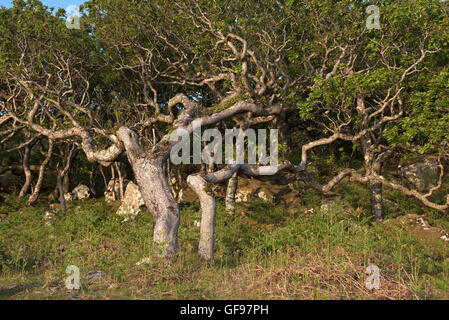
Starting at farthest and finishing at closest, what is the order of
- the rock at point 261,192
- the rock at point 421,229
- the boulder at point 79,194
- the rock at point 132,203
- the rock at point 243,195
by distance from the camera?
1. the boulder at point 79,194
2. the rock at point 243,195
3. the rock at point 261,192
4. the rock at point 132,203
5. the rock at point 421,229

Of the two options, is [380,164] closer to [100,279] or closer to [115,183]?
[100,279]

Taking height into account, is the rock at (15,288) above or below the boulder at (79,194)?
below

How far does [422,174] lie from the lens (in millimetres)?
17828

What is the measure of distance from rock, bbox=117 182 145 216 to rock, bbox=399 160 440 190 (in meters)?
14.2

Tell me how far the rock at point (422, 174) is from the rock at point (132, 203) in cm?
1420

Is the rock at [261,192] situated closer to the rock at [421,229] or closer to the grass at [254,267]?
the grass at [254,267]

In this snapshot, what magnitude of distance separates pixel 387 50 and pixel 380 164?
4822mm

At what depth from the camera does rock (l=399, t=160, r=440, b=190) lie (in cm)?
1723

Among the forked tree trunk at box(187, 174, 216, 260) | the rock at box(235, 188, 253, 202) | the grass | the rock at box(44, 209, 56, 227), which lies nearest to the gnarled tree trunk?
the grass

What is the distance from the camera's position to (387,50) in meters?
13.3

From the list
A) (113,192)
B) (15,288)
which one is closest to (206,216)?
(15,288)

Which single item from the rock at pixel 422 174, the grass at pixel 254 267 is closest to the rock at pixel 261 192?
the grass at pixel 254 267

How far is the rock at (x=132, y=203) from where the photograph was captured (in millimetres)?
17469

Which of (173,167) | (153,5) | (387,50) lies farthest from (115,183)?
(387,50)
